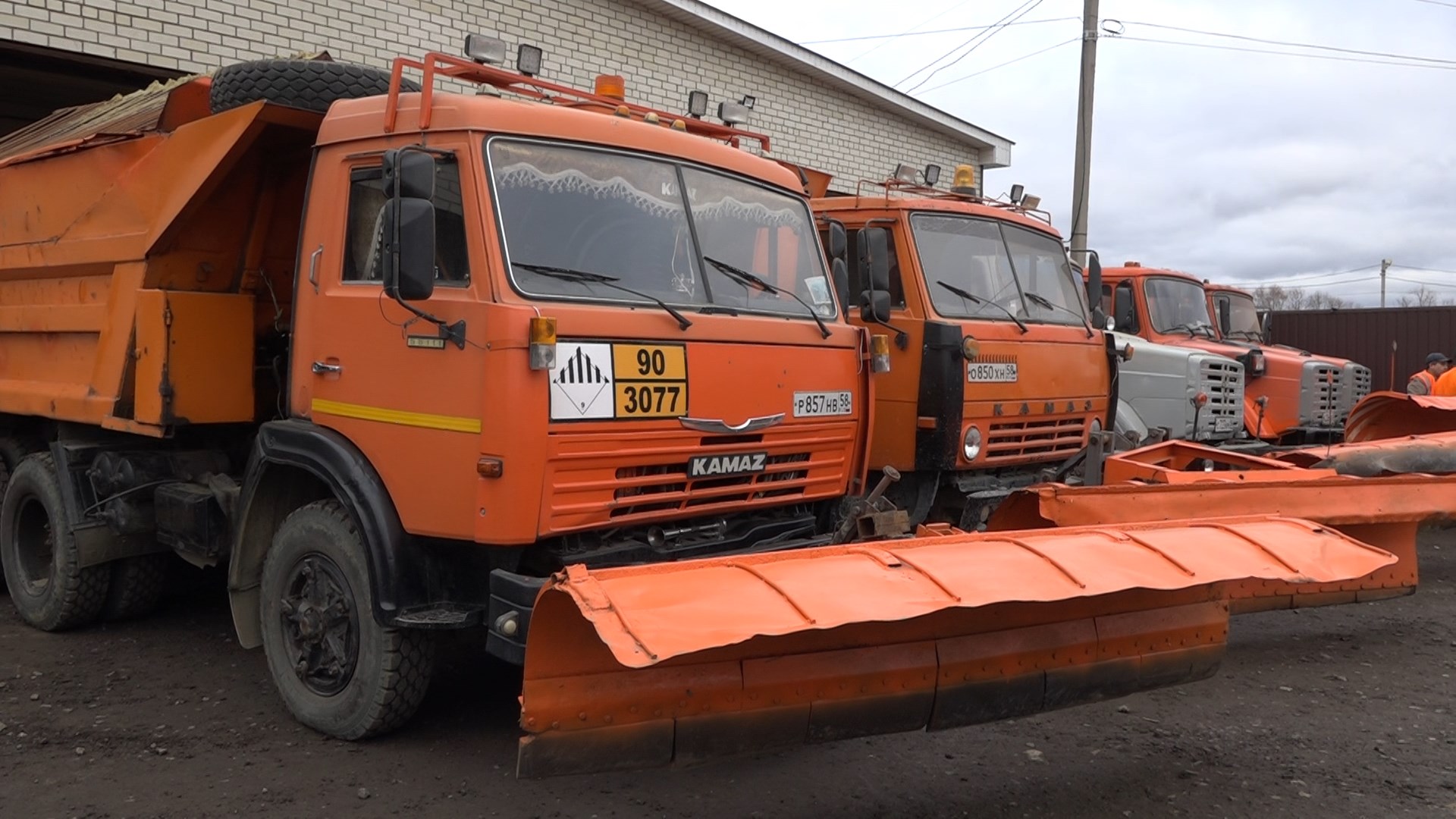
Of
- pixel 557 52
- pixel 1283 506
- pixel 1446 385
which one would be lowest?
pixel 1283 506

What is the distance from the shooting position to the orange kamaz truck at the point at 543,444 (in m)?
3.50

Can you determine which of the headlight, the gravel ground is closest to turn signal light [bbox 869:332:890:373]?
the gravel ground

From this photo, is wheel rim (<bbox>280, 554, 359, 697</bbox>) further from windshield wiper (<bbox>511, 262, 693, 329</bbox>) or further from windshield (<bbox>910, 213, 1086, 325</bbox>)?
windshield (<bbox>910, 213, 1086, 325</bbox>)

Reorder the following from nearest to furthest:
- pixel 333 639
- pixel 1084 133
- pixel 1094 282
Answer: pixel 333 639
pixel 1094 282
pixel 1084 133

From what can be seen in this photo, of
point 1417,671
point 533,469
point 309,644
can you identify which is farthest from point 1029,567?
point 1417,671

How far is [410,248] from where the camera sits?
3.98 m

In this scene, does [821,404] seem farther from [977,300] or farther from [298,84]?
[298,84]

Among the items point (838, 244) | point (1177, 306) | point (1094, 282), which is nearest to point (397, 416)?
point (838, 244)

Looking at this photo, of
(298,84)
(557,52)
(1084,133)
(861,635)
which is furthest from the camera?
(1084,133)

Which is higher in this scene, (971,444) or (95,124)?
(95,124)

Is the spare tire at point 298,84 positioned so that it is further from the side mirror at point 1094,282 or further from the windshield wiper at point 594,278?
the side mirror at point 1094,282

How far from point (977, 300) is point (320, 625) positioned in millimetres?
4437

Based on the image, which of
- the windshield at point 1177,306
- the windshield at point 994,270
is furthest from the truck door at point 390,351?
the windshield at point 1177,306

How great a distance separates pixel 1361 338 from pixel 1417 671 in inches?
547
